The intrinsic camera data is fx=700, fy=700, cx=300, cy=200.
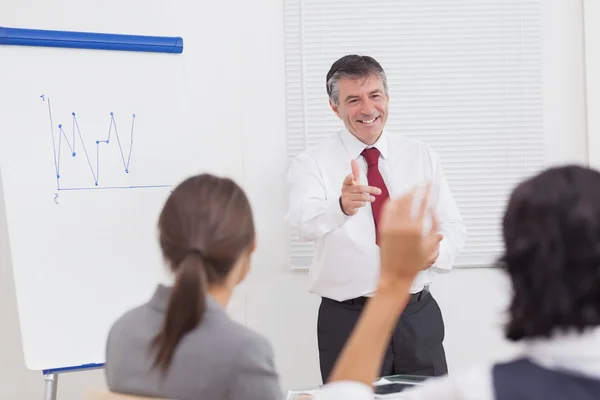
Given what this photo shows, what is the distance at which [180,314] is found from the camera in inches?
50.9

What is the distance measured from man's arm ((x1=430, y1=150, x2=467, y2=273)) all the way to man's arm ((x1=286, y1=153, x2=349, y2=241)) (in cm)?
40

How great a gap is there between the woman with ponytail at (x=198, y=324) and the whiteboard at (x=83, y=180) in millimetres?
1197

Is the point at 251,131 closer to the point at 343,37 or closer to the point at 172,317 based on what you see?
the point at 343,37

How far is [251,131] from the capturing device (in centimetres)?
318

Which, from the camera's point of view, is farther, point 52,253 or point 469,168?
point 469,168

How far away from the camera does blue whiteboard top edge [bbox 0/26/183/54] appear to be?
251 cm

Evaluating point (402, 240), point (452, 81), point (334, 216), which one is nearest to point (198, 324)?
point (402, 240)

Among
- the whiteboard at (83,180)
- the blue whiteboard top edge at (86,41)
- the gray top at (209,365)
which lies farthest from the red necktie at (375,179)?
the gray top at (209,365)

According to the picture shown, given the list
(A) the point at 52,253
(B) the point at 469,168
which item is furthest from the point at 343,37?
(A) the point at 52,253

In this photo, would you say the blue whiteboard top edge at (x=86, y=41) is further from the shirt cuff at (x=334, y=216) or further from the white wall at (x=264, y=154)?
the shirt cuff at (x=334, y=216)

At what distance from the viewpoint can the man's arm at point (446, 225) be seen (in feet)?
8.68

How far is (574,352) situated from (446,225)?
1734 millimetres

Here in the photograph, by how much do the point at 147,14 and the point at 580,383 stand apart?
2591mm

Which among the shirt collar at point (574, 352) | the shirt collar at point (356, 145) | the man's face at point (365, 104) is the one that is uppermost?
the man's face at point (365, 104)
